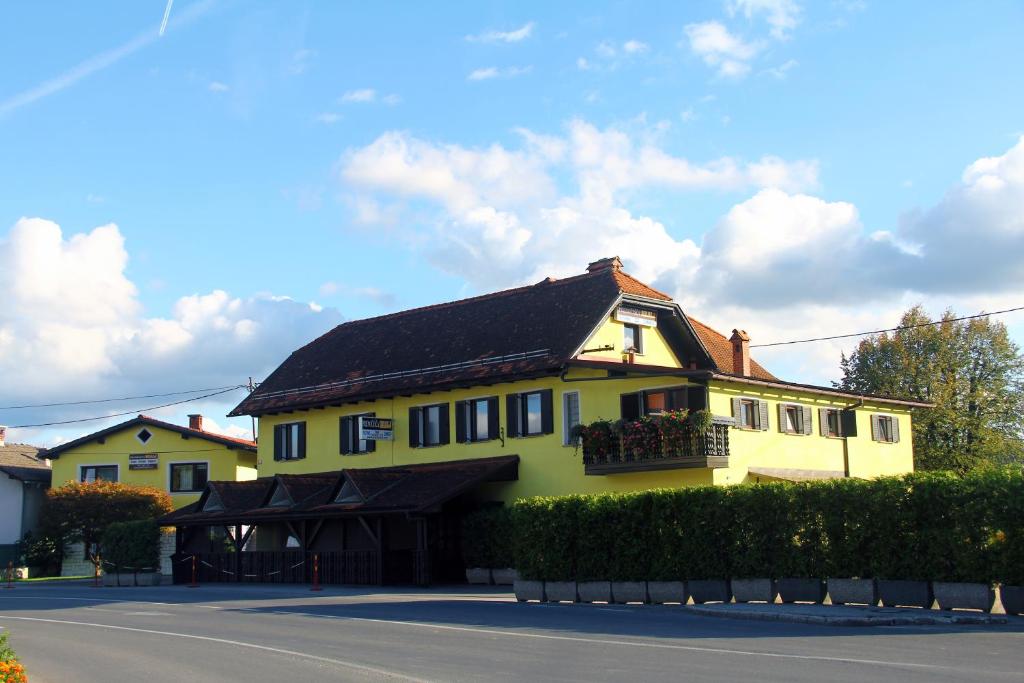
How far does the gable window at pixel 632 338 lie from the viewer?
37.5m

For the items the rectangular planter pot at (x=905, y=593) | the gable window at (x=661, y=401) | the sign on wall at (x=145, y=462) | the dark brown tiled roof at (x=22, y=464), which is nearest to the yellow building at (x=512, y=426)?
Result: the gable window at (x=661, y=401)

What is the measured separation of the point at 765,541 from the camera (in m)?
22.0

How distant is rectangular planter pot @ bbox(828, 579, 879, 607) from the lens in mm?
20281

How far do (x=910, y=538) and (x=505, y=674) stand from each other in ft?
33.1

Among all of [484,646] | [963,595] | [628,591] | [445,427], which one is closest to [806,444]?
[445,427]

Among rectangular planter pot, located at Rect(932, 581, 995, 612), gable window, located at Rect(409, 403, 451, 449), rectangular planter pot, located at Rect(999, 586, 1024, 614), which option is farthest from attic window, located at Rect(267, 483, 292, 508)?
rectangular planter pot, located at Rect(999, 586, 1024, 614)

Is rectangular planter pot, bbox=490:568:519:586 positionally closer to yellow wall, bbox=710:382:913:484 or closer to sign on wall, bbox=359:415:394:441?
yellow wall, bbox=710:382:913:484

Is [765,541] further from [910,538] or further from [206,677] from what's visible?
[206,677]

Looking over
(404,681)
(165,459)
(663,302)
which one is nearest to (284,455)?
(165,459)

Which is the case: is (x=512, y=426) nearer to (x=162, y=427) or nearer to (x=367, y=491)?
(x=367, y=491)

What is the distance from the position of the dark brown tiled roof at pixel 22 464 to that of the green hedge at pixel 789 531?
37734 mm

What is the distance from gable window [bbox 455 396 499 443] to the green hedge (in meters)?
10.6

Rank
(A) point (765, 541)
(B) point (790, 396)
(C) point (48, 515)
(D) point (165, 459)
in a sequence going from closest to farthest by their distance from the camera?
1. (A) point (765, 541)
2. (B) point (790, 396)
3. (C) point (48, 515)
4. (D) point (165, 459)

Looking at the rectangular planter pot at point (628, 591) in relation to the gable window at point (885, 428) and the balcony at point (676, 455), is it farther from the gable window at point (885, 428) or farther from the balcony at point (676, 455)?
the gable window at point (885, 428)
